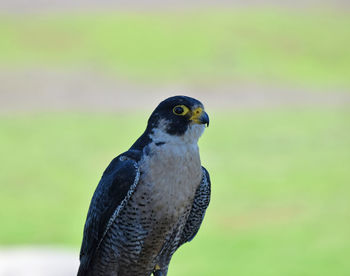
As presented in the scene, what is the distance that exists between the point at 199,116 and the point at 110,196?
46 centimetres

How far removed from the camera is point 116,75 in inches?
562

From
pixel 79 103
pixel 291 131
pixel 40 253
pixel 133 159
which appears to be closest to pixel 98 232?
pixel 133 159

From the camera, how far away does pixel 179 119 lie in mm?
2146

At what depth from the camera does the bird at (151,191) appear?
2.18 meters

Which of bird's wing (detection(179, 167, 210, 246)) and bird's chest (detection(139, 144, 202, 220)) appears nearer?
bird's chest (detection(139, 144, 202, 220))

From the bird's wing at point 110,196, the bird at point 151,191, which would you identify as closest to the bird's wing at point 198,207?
the bird at point 151,191

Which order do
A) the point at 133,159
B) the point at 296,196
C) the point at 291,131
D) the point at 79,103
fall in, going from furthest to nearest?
the point at 79,103 < the point at 291,131 < the point at 296,196 < the point at 133,159

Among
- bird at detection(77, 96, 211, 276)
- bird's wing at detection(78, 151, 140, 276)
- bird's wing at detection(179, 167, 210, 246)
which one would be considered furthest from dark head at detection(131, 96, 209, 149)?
bird's wing at detection(179, 167, 210, 246)

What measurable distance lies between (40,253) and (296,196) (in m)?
4.23

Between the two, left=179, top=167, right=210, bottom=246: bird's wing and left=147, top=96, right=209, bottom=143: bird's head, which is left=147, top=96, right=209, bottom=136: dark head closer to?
left=147, top=96, right=209, bottom=143: bird's head

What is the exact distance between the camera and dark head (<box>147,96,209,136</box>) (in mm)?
2127

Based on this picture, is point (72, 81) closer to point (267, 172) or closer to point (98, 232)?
point (267, 172)

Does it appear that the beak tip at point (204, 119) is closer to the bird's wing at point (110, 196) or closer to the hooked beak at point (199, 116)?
the hooked beak at point (199, 116)

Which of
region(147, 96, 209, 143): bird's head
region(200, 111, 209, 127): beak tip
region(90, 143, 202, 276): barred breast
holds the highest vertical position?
region(147, 96, 209, 143): bird's head
